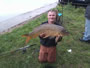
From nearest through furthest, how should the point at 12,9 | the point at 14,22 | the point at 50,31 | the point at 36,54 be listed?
1. the point at 50,31
2. the point at 36,54
3. the point at 14,22
4. the point at 12,9

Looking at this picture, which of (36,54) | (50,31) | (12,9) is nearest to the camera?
(50,31)

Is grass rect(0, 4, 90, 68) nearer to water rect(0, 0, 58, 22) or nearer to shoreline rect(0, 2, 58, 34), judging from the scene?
shoreline rect(0, 2, 58, 34)

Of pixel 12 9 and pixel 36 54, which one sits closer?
pixel 36 54

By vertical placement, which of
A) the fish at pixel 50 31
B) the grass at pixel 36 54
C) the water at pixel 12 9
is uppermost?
the fish at pixel 50 31

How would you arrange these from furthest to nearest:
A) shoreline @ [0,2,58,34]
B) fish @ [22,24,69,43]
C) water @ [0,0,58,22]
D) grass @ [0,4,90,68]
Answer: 1. water @ [0,0,58,22]
2. shoreline @ [0,2,58,34]
3. grass @ [0,4,90,68]
4. fish @ [22,24,69,43]

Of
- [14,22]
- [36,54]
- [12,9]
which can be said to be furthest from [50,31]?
[12,9]

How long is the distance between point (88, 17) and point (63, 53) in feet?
3.56

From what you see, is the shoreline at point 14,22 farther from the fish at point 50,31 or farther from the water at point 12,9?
the fish at point 50,31

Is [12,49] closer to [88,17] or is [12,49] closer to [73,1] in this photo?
[88,17]

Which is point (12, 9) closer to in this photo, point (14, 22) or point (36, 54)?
point (14, 22)

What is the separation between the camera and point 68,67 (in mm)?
3072

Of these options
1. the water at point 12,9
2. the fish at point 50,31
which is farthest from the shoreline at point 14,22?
the fish at point 50,31

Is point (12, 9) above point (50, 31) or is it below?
below

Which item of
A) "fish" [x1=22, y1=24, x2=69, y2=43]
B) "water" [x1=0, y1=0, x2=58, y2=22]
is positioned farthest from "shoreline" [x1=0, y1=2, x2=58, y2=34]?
"fish" [x1=22, y1=24, x2=69, y2=43]
